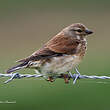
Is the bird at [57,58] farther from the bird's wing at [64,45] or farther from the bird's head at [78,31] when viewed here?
the bird's head at [78,31]

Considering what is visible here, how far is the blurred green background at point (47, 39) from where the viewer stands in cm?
958

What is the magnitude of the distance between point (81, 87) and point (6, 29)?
7.00 m

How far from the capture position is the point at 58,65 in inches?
291

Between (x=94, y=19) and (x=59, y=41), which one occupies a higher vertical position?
(x=59, y=41)

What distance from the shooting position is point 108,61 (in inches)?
490

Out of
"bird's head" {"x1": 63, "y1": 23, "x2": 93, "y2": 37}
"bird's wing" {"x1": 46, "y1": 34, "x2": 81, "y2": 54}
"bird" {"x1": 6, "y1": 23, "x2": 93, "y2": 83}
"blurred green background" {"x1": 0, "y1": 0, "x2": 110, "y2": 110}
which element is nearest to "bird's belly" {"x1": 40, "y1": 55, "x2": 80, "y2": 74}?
"bird" {"x1": 6, "y1": 23, "x2": 93, "y2": 83}

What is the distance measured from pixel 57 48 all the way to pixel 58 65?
0.92 ft

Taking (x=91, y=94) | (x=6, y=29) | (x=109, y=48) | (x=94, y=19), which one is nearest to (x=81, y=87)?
(x=91, y=94)

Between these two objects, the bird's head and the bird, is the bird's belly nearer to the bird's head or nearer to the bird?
the bird

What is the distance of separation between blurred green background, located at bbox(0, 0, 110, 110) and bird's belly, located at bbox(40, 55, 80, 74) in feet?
4.47

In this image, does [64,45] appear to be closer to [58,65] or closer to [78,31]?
[58,65]

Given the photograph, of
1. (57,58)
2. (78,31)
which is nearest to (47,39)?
(78,31)

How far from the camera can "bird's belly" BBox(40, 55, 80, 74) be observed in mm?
7359

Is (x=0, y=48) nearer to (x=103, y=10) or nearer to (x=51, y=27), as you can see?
(x=51, y=27)
